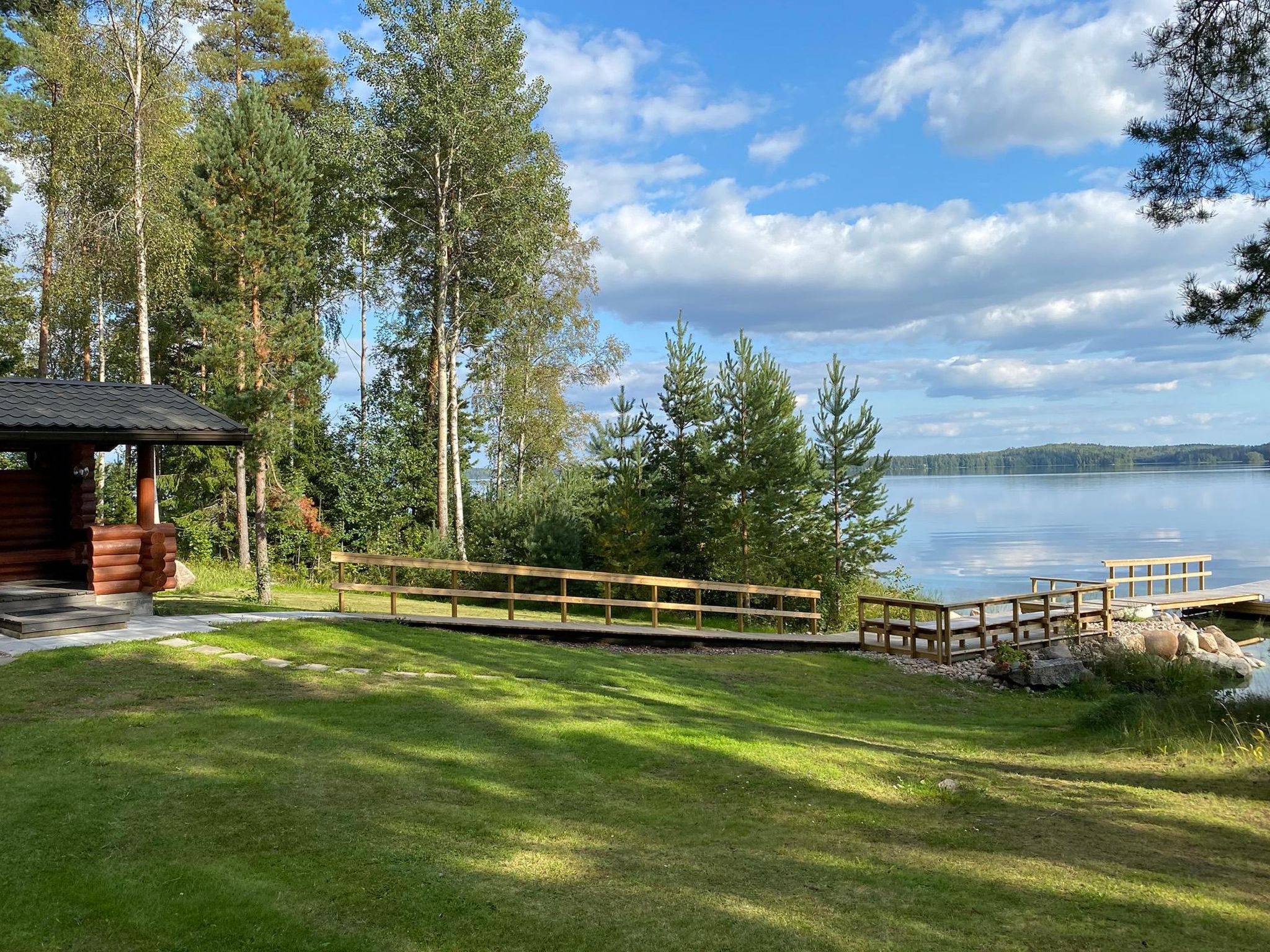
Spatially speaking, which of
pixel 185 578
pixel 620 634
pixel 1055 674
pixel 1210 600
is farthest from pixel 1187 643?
pixel 185 578

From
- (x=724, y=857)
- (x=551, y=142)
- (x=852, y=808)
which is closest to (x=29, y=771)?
(x=724, y=857)

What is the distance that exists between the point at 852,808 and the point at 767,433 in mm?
15632

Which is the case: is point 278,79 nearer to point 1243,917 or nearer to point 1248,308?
point 1248,308

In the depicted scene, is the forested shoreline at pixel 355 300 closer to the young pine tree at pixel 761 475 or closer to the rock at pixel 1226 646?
the young pine tree at pixel 761 475

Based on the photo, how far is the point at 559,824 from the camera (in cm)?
529

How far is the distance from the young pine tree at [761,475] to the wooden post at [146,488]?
42.3 feet

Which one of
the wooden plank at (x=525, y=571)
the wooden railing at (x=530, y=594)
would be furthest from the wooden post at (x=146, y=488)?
the wooden railing at (x=530, y=594)

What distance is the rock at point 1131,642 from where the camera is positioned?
15391 millimetres

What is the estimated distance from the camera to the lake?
107 ft

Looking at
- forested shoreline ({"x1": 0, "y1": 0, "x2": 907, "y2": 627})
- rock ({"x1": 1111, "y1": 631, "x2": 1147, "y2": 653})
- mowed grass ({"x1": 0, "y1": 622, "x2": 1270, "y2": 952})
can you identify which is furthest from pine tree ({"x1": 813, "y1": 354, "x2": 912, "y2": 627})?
mowed grass ({"x1": 0, "y1": 622, "x2": 1270, "y2": 952})

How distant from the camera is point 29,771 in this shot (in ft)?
18.9

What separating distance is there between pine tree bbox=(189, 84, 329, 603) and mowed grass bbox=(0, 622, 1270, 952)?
37.9 feet

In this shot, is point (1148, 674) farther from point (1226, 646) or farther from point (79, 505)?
point (79, 505)

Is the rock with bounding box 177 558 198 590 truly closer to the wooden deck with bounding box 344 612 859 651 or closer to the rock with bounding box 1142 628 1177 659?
the wooden deck with bounding box 344 612 859 651
